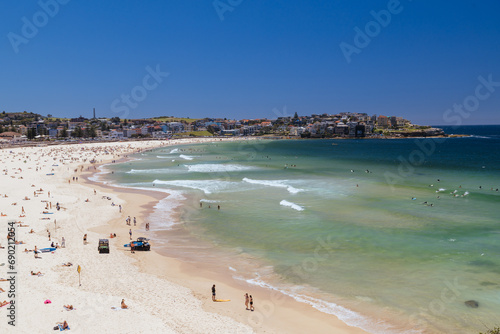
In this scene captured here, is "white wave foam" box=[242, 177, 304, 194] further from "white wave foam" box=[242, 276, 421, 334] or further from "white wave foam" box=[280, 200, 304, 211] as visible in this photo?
"white wave foam" box=[242, 276, 421, 334]

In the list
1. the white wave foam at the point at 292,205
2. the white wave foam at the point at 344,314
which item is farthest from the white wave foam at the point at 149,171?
the white wave foam at the point at 344,314

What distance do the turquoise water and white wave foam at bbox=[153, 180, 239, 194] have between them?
12 centimetres

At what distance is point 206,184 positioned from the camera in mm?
46375

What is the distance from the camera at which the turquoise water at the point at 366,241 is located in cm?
1486

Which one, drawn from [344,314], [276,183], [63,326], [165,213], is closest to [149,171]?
[276,183]

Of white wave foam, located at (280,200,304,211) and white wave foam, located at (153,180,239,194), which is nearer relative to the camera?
white wave foam, located at (280,200,304,211)

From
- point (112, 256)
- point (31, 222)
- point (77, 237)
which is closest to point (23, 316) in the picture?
point (112, 256)

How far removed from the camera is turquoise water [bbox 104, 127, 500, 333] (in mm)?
14859

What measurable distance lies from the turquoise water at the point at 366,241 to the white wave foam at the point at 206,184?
0.12 meters

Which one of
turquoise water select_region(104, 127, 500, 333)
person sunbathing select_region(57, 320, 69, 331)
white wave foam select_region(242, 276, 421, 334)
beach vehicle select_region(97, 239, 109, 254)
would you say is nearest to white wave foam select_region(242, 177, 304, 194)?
turquoise water select_region(104, 127, 500, 333)

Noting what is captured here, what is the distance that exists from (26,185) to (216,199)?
25049mm

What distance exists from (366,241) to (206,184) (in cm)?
2721

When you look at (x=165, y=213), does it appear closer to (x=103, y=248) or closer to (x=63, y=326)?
(x=103, y=248)

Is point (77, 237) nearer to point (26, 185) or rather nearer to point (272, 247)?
point (272, 247)
